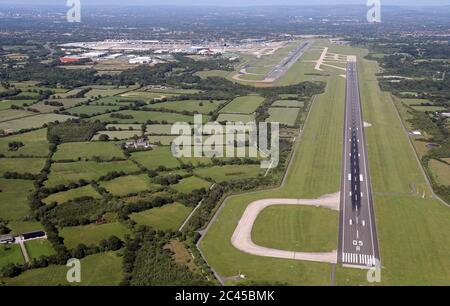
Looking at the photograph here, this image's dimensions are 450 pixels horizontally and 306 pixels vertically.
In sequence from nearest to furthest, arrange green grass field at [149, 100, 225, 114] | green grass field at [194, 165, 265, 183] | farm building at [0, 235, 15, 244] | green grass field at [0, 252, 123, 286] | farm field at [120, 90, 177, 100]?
1. green grass field at [0, 252, 123, 286]
2. farm building at [0, 235, 15, 244]
3. green grass field at [194, 165, 265, 183]
4. green grass field at [149, 100, 225, 114]
5. farm field at [120, 90, 177, 100]

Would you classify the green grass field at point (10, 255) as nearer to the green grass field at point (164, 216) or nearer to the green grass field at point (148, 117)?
the green grass field at point (164, 216)

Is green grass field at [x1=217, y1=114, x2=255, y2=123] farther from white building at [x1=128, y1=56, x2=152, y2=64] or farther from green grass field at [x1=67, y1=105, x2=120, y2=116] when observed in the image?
white building at [x1=128, y1=56, x2=152, y2=64]

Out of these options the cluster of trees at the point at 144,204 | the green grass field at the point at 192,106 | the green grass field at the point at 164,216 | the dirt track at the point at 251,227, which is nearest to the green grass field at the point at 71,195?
the cluster of trees at the point at 144,204

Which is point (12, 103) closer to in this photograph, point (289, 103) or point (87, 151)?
point (87, 151)

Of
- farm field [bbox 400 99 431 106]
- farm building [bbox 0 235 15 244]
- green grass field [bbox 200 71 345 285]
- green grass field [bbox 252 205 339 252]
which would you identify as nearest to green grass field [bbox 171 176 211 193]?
green grass field [bbox 200 71 345 285]

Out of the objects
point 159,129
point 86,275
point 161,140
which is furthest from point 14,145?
point 86,275
